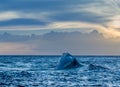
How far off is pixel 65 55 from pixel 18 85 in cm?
A: 4103

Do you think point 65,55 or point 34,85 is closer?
point 34,85

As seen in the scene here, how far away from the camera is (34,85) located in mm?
58688

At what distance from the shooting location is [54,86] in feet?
190

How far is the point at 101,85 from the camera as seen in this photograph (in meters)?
60.2

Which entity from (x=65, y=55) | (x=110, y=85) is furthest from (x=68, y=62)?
(x=110, y=85)

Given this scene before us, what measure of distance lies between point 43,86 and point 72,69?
42.6 metres

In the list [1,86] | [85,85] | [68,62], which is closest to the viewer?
[1,86]

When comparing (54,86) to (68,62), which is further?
(68,62)

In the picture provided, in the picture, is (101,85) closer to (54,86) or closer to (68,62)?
(54,86)

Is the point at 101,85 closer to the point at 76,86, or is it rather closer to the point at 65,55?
the point at 76,86

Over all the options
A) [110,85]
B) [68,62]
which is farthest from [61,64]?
[110,85]

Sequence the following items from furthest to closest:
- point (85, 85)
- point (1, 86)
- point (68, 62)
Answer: point (68, 62) → point (85, 85) → point (1, 86)

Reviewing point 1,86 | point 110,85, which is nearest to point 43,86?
point 1,86

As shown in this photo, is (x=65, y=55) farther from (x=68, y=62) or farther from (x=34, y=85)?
(x=34, y=85)
